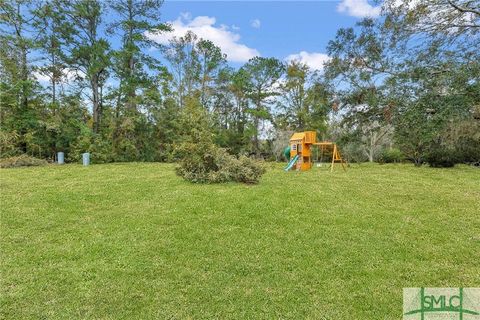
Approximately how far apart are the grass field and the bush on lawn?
A: 965 millimetres

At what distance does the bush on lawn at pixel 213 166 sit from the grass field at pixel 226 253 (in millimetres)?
965

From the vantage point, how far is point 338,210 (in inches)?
184

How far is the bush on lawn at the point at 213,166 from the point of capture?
6.53m

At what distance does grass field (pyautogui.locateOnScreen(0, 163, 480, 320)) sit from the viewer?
7.57 feet

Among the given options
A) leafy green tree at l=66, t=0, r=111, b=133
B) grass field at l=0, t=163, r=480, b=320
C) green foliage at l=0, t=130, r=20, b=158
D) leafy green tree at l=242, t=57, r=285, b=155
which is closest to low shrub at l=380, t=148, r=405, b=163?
leafy green tree at l=242, t=57, r=285, b=155

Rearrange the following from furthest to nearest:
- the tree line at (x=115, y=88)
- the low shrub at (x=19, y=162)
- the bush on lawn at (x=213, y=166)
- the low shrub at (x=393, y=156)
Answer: the low shrub at (x=393, y=156)
the tree line at (x=115, y=88)
the low shrub at (x=19, y=162)
the bush on lawn at (x=213, y=166)

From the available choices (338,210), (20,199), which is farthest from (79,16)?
(338,210)

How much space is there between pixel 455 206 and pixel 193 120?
18.0ft

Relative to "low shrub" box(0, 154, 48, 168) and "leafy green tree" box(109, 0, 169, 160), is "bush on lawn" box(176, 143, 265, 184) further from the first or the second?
"leafy green tree" box(109, 0, 169, 160)

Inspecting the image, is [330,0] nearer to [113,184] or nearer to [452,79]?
[452,79]

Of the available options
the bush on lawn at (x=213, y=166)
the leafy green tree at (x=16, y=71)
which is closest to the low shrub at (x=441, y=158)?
the bush on lawn at (x=213, y=166)

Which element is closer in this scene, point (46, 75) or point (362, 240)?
point (362, 240)

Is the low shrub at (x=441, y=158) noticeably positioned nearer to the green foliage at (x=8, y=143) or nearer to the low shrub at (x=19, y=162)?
the low shrub at (x=19, y=162)

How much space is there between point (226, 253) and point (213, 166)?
3.76m
